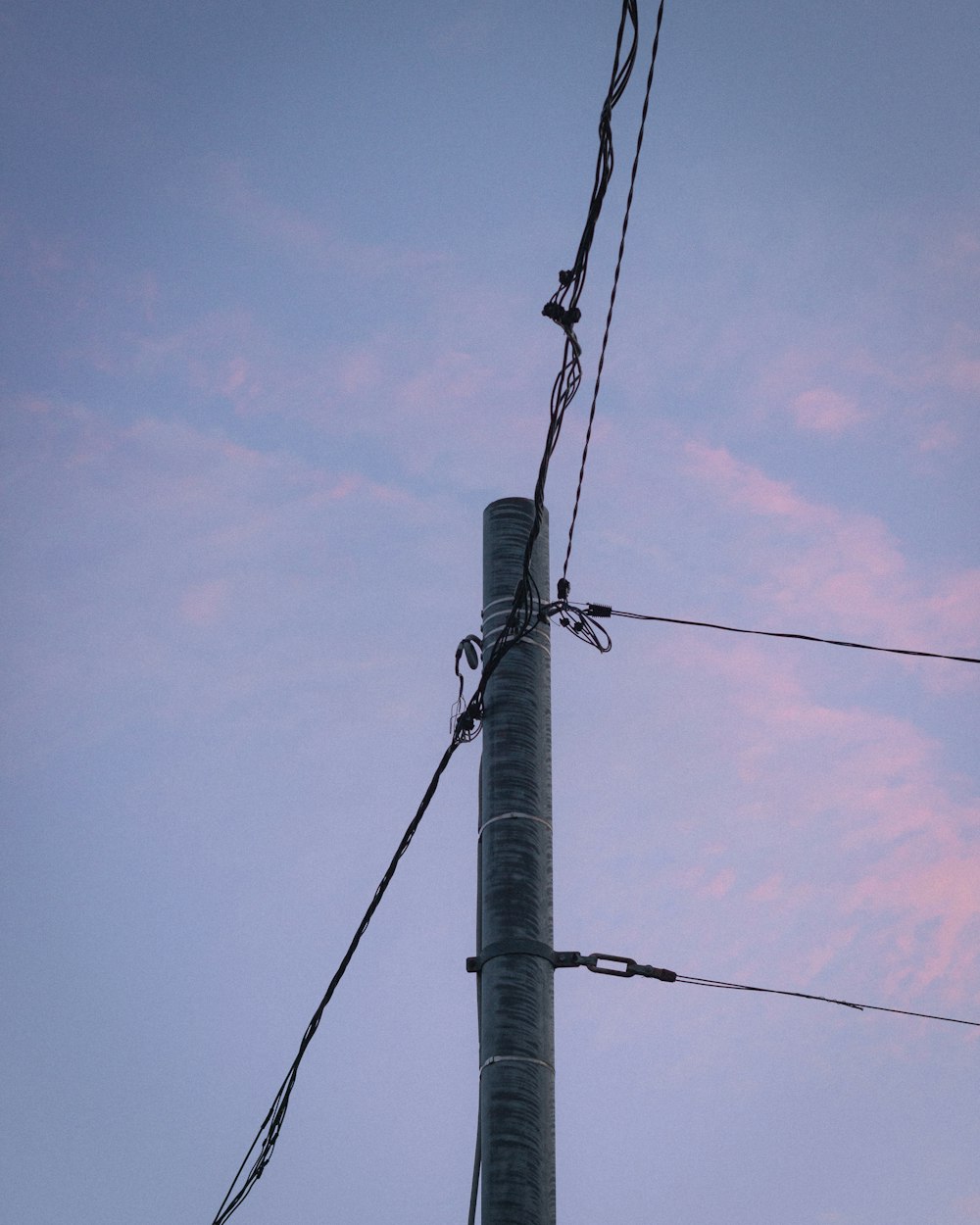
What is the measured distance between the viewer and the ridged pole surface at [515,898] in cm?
652

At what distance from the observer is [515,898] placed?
7160 millimetres

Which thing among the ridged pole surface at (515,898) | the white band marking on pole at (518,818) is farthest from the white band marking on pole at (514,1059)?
the white band marking on pole at (518,818)

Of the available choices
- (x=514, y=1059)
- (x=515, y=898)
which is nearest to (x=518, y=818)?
(x=515, y=898)

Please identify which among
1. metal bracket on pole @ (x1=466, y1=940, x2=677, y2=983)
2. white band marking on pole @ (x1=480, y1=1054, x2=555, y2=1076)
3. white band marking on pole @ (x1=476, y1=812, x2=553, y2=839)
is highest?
white band marking on pole @ (x1=476, y1=812, x2=553, y2=839)

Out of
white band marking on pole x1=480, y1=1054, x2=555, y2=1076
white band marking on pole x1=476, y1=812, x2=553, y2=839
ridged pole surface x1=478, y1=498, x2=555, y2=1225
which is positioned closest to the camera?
ridged pole surface x1=478, y1=498, x2=555, y2=1225

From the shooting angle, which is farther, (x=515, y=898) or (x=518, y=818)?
(x=518, y=818)

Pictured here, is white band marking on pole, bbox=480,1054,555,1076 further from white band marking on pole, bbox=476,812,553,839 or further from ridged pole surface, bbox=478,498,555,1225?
white band marking on pole, bbox=476,812,553,839

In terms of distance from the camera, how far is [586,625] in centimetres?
873

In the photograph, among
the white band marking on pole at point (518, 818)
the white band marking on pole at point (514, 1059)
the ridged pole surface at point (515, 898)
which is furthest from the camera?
the white band marking on pole at point (518, 818)

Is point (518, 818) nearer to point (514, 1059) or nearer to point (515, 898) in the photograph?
point (515, 898)

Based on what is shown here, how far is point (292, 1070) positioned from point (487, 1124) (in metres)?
2.79

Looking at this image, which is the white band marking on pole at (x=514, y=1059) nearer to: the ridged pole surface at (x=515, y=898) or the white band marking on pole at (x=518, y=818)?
the ridged pole surface at (x=515, y=898)

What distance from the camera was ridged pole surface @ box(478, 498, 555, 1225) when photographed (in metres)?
6.52

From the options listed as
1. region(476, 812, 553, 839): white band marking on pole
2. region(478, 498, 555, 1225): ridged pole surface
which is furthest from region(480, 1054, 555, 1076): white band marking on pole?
region(476, 812, 553, 839): white band marking on pole
